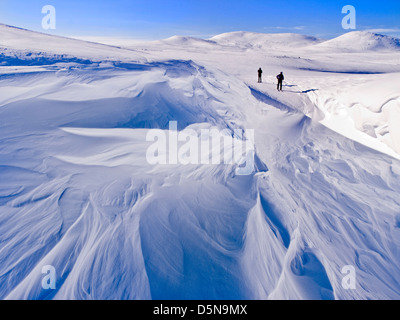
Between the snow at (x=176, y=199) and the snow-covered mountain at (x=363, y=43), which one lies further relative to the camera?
the snow-covered mountain at (x=363, y=43)

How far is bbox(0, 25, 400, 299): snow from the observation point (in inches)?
92.3

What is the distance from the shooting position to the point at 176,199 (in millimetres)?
2959

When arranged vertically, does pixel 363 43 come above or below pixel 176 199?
above

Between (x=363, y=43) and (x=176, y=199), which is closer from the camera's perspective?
(x=176, y=199)

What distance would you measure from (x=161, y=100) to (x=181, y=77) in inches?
75.3

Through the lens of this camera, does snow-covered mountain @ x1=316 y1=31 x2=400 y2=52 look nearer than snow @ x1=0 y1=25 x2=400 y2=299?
No

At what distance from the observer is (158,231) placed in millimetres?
2639

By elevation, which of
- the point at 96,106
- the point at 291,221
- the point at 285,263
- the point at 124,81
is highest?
the point at 124,81

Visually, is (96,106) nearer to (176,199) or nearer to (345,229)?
(176,199)

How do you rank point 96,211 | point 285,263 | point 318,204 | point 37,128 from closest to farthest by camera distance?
point 285,263 → point 96,211 → point 318,204 → point 37,128

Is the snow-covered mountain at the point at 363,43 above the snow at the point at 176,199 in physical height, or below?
above

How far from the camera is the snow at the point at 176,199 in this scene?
234 centimetres

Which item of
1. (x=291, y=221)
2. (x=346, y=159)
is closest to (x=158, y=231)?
(x=291, y=221)

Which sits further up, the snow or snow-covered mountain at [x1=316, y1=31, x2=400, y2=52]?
snow-covered mountain at [x1=316, y1=31, x2=400, y2=52]
